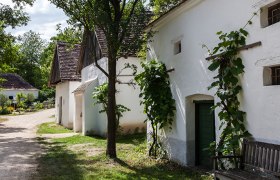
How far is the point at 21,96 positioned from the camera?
4716 centimetres

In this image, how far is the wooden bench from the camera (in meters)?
5.56

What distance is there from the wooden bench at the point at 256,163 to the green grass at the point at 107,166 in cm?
165

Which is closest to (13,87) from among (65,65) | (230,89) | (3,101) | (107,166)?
(3,101)

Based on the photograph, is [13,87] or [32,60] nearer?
[13,87]

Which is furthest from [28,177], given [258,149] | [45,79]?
[45,79]

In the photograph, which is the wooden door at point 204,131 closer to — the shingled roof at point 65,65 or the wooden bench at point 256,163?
the wooden bench at point 256,163

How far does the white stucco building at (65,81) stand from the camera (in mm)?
23078

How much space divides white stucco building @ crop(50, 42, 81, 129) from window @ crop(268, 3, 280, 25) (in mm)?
17664

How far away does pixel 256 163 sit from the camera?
6.00m

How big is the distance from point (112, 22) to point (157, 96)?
8.70ft

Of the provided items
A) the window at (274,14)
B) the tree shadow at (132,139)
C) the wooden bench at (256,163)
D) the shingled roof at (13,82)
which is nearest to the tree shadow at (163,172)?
the wooden bench at (256,163)

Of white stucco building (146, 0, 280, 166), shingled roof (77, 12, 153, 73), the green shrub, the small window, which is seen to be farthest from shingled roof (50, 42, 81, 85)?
the green shrub

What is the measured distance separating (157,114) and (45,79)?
181 feet

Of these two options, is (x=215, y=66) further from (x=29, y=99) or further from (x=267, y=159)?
(x=29, y=99)
